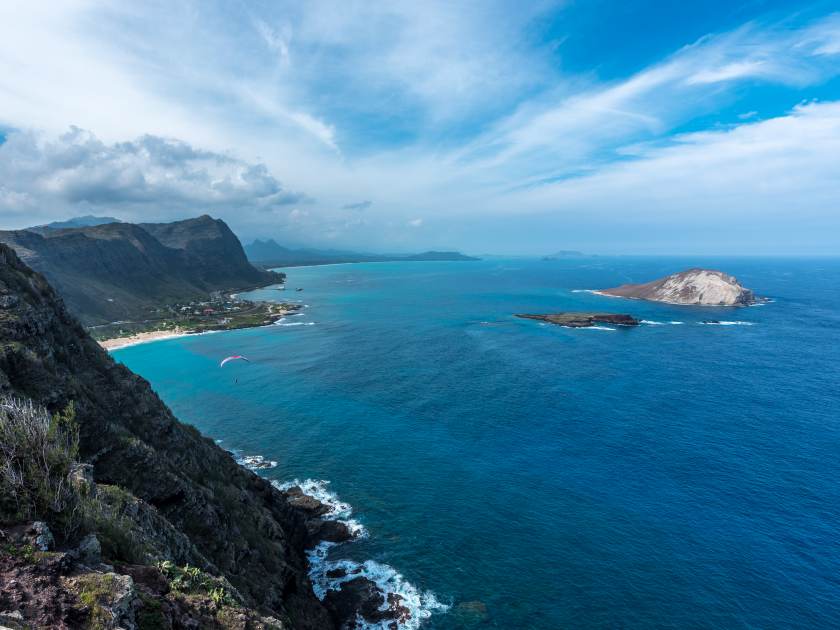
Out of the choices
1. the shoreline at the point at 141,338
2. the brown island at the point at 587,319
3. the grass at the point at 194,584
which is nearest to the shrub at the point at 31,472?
the grass at the point at 194,584

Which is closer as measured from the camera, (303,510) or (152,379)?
(303,510)

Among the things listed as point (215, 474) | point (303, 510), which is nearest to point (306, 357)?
point (303, 510)

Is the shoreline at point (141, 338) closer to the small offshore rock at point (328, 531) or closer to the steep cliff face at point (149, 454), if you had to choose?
the steep cliff face at point (149, 454)

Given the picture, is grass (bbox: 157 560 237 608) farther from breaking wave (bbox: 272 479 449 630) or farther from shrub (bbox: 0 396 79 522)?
breaking wave (bbox: 272 479 449 630)

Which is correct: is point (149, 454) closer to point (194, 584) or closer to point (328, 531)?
point (194, 584)

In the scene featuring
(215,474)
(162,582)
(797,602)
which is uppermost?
(162,582)

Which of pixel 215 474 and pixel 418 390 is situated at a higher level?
pixel 215 474

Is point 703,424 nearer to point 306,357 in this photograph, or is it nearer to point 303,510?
point 303,510

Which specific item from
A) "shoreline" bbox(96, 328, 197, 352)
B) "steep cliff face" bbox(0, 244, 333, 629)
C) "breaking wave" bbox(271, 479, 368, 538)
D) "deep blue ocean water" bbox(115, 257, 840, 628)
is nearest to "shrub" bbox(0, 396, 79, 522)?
"steep cliff face" bbox(0, 244, 333, 629)
